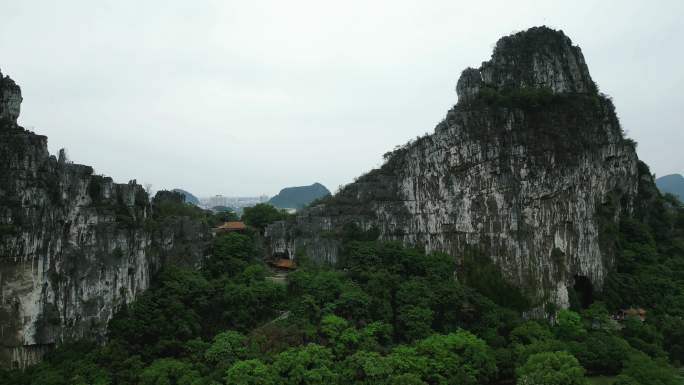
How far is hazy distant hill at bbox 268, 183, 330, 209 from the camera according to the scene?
145375 millimetres

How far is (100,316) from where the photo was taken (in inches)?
979

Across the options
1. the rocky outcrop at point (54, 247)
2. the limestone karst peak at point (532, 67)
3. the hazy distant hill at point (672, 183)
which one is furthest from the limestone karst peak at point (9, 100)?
the hazy distant hill at point (672, 183)

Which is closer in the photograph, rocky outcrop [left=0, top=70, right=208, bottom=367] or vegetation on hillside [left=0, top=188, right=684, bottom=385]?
vegetation on hillside [left=0, top=188, right=684, bottom=385]

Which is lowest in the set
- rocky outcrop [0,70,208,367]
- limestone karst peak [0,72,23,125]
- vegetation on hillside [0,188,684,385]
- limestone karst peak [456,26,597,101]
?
vegetation on hillside [0,188,684,385]

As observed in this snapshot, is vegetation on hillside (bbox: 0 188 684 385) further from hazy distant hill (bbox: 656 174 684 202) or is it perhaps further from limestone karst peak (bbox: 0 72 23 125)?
hazy distant hill (bbox: 656 174 684 202)

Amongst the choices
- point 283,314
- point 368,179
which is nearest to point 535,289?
point 368,179

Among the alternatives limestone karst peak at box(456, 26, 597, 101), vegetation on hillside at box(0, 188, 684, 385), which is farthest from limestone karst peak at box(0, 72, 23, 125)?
limestone karst peak at box(456, 26, 597, 101)

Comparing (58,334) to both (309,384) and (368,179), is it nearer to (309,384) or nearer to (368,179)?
(309,384)

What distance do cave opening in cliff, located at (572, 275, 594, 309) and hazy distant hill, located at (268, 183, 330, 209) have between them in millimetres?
111353

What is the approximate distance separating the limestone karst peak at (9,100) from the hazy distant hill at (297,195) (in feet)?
389

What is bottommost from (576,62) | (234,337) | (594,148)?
(234,337)

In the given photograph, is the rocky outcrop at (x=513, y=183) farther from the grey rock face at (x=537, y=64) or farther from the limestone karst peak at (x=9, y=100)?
the limestone karst peak at (x=9, y=100)

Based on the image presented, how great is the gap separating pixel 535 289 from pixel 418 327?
10783 millimetres

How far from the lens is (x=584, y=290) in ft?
113
